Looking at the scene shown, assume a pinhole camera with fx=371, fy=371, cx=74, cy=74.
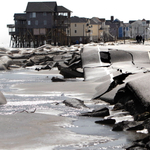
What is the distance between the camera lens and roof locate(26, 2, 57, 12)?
65.6 m

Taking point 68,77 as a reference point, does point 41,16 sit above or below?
above

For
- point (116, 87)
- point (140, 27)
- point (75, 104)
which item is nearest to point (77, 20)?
point (140, 27)

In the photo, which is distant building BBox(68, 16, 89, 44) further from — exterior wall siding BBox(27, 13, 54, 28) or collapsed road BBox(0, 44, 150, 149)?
collapsed road BBox(0, 44, 150, 149)

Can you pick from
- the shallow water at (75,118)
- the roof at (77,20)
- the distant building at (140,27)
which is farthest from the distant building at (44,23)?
the shallow water at (75,118)

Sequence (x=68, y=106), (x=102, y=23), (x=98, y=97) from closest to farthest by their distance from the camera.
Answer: (x=68, y=106), (x=98, y=97), (x=102, y=23)

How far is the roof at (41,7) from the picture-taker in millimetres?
65562

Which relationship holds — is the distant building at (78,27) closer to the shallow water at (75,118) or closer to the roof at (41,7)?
the roof at (41,7)

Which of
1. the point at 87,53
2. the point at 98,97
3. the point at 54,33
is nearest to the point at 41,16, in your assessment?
the point at 54,33

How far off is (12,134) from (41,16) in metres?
61.8

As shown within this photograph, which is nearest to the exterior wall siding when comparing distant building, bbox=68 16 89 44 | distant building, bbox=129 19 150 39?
distant building, bbox=68 16 89 44

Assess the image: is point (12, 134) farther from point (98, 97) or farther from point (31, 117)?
point (98, 97)

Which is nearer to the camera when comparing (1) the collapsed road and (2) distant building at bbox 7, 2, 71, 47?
(1) the collapsed road

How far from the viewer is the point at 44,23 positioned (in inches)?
2571

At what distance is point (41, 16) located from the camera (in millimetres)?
66062
